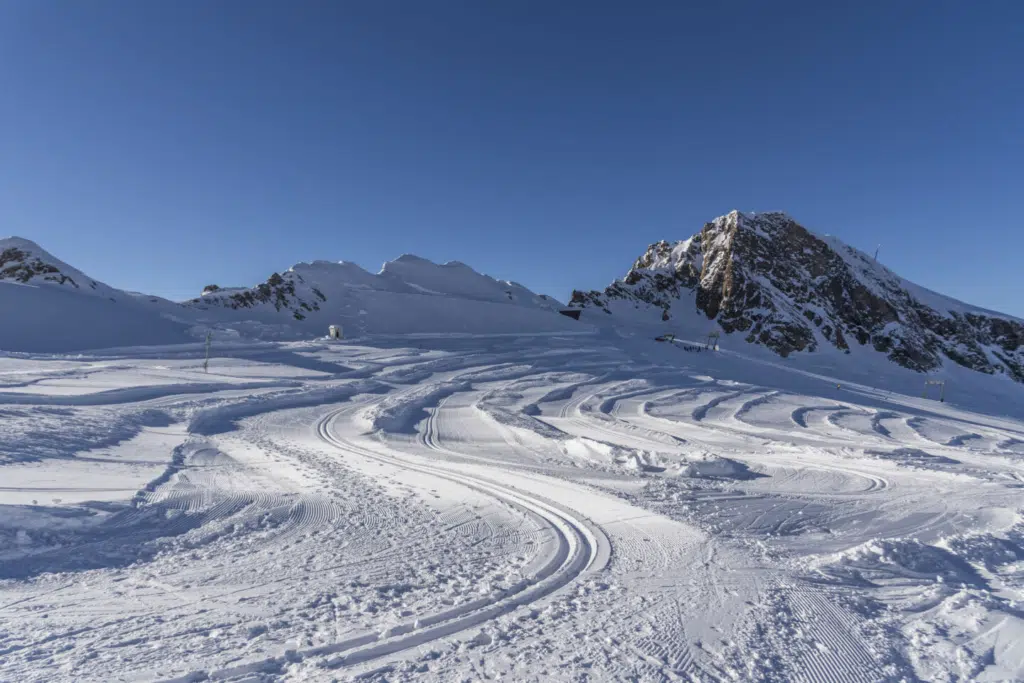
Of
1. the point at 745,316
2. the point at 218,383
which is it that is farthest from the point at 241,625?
the point at 745,316

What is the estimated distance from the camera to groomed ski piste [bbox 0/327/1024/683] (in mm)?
2973

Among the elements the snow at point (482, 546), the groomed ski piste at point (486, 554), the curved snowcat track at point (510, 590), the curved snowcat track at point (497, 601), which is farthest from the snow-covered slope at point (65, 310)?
the curved snowcat track at point (497, 601)

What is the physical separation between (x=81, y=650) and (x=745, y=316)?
180 feet

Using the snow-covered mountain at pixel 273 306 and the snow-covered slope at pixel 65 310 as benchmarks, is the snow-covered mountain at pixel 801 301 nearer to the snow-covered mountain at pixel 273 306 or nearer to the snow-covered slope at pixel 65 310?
the snow-covered mountain at pixel 273 306

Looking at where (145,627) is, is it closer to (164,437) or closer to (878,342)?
(164,437)

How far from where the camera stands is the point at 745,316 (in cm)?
5166

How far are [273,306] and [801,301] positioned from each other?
4794 cm

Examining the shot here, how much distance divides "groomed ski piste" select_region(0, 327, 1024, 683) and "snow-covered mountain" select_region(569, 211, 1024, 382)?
43306 millimetres

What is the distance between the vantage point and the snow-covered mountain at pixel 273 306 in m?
24.7

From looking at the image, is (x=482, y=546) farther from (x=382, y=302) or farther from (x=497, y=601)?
(x=382, y=302)

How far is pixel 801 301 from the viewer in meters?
52.8

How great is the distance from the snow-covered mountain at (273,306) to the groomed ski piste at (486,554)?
16.9 m

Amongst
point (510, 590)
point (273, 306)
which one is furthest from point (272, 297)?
point (510, 590)

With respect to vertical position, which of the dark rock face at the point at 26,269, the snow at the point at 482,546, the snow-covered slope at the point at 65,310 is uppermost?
the dark rock face at the point at 26,269
